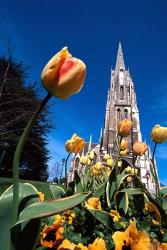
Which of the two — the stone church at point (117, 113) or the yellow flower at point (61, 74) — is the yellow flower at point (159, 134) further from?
the stone church at point (117, 113)

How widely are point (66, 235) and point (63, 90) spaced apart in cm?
101

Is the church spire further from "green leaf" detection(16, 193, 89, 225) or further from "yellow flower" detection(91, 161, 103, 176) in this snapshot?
"green leaf" detection(16, 193, 89, 225)

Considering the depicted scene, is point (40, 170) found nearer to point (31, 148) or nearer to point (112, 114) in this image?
point (31, 148)

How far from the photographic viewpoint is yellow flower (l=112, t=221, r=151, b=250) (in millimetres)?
907

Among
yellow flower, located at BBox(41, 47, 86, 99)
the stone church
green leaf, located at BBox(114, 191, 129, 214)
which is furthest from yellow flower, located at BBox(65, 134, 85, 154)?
the stone church

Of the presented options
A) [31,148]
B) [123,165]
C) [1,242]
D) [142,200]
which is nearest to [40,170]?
[31,148]

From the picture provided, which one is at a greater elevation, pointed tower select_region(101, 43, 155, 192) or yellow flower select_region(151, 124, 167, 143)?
pointed tower select_region(101, 43, 155, 192)

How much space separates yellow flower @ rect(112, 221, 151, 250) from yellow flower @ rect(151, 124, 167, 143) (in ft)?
5.15

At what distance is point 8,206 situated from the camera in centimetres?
105

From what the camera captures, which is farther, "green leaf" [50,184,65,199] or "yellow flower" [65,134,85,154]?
"yellow flower" [65,134,85,154]

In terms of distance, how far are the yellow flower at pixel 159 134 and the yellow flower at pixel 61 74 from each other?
5.09ft

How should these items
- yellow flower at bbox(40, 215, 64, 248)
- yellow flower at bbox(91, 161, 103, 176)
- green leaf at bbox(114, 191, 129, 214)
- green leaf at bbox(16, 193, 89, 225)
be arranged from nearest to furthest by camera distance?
green leaf at bbox(16, 193, 89, 225) → yellow flower at bbox(40, 215, 64, 248) → green leaf at bbox(114, 191, 129, 214) → yellow flower at bbox(91, 161, 103, 176)

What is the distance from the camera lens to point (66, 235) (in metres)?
1.63

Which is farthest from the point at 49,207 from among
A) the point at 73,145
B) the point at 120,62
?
the point at 120,62
